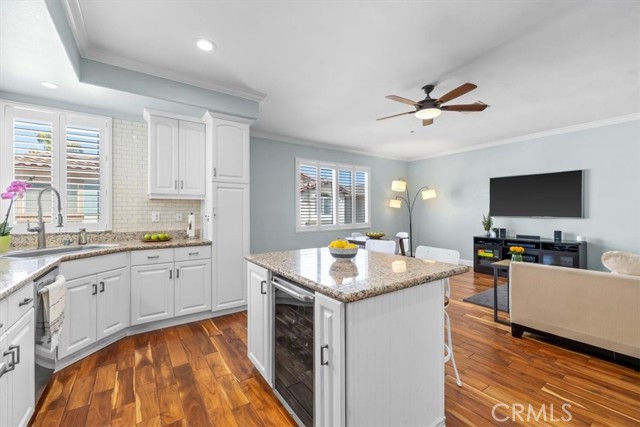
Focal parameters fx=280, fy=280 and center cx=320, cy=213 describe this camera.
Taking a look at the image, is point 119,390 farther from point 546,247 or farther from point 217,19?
point 546,247

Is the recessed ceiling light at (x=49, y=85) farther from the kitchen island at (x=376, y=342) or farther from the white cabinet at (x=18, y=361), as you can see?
the kitchen island at (x=376, y=342)

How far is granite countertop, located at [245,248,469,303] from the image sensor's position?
1289mm

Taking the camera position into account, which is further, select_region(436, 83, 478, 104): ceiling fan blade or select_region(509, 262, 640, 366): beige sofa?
select_region(436, 83, 478, 104): ceiling fan blade

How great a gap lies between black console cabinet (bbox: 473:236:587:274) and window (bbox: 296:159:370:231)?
93.9 inches

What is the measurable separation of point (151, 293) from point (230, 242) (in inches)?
37.9

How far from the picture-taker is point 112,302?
265 cm

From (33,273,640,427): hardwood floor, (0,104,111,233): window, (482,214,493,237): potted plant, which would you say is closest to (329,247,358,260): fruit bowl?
(33,273,640,427): hardwood floor

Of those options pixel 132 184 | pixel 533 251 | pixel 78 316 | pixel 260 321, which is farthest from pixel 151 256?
pixel 533 251

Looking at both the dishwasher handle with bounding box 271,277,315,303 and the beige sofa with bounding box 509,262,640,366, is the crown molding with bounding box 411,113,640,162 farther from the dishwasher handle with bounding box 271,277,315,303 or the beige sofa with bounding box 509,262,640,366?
the dishwasher handle with bounding box 271,277,315,303

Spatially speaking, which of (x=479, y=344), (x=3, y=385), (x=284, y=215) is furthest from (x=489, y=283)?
(x=3, y=385)

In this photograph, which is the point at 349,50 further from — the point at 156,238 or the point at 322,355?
the point at 156,238

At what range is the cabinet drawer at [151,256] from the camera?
286 cm

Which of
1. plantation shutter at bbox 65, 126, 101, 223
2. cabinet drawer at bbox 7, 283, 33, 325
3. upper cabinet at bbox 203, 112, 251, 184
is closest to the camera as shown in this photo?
cabinet drawer at bbox 7, 283, 33, 325

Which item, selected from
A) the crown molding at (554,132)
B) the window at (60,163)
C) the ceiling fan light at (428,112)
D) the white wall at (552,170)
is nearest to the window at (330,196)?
the white wall at (552,170)
